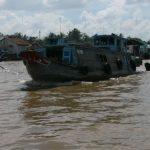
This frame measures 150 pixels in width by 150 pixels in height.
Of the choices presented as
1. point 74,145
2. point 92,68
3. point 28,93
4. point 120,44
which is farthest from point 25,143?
point 120,44

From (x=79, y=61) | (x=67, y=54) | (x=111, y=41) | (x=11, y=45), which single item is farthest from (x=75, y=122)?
(x=11, y=45)

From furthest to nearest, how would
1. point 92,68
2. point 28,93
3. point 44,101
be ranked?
point 92,68, point 28,93, point 44,101

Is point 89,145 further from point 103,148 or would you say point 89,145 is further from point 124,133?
point 124,133

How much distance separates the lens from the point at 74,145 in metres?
7.77

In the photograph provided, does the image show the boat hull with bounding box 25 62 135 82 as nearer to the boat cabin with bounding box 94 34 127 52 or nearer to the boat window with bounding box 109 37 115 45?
the boat cabin with bounding box 94 34 127 52

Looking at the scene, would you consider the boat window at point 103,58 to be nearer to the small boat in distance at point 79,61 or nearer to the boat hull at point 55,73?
the small boat in distance at point 79,61

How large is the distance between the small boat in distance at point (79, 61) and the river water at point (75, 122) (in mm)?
3933

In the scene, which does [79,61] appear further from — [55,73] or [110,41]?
[110,41]

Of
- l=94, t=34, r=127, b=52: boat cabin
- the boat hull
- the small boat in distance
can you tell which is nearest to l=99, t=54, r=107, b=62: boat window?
the small boat in distance

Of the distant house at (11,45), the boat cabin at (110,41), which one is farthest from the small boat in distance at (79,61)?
the distant house at (11,45)

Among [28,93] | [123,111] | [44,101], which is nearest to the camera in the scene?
[123,111]

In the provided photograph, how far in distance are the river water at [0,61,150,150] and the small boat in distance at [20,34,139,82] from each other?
12.9 feet

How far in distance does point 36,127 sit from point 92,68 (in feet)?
47.8

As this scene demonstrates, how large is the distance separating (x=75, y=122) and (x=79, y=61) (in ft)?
40.4
